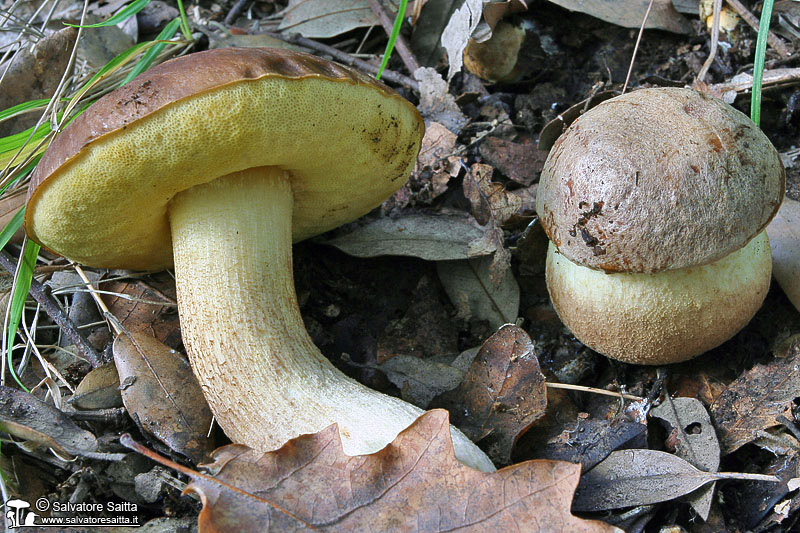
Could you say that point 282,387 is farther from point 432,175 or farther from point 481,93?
point 481,93

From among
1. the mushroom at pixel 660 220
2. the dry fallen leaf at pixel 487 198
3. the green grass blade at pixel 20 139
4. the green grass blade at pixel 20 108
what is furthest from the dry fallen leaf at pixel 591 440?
the green grass blade at pixel 20 108

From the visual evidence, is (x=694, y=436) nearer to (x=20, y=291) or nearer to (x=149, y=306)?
(x=149, y=306)

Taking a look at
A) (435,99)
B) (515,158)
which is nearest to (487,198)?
(515,158)

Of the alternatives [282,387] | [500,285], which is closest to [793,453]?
[500,285]

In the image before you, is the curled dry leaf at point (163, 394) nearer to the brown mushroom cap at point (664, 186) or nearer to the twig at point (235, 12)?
the brown mushroom cap at point (664, 186)

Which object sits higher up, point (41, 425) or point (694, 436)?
point (41, 425)

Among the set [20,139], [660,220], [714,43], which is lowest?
[714,43]

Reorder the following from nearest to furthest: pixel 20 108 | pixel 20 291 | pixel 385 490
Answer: pixel 385 490 < pixel 20 291 < pixel 20 108

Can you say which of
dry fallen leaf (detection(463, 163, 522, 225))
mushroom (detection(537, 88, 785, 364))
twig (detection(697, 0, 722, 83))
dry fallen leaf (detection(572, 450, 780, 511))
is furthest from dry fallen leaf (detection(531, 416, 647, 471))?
twig (detection(697, 0, 722, 83))

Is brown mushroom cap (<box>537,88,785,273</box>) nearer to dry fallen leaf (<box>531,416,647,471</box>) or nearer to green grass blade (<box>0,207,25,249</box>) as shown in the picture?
dry fallen leaf (<box>531,416,647,471</box>)
